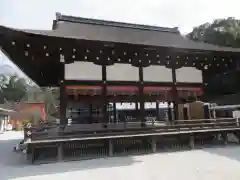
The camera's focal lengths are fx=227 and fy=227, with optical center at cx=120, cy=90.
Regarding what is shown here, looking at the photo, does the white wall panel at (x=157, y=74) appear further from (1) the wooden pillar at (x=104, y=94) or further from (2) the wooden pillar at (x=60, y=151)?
(2) the wooden pillar at (x=60, y=151)

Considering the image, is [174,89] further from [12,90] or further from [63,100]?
[12,90]

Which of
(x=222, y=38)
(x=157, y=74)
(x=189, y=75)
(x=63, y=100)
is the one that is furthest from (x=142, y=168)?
(x=222, y=38)

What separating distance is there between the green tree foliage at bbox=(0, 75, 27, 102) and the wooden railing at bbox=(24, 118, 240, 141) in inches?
1232

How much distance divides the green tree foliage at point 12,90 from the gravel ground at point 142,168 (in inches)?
1231

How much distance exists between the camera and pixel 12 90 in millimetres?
35656

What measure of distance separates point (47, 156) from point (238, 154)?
5.67 metres

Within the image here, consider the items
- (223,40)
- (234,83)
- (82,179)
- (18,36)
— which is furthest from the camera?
(223,40)

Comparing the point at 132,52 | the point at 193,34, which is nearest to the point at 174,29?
the point at 132,52

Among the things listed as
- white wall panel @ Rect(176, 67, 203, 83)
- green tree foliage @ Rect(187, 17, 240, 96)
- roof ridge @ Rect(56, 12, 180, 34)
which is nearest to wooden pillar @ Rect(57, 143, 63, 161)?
white wall panel @ Rect(176, 67, 203, 83)

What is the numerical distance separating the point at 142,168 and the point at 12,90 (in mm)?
34999

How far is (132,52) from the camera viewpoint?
7.71m

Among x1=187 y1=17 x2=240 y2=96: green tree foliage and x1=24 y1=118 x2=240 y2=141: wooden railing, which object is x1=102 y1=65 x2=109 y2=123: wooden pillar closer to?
x1=24 y1=118 x2=240 y2=141: wooden railing

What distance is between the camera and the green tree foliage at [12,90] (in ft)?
116

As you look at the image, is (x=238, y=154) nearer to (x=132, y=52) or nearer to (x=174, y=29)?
(x=132, y=52)
